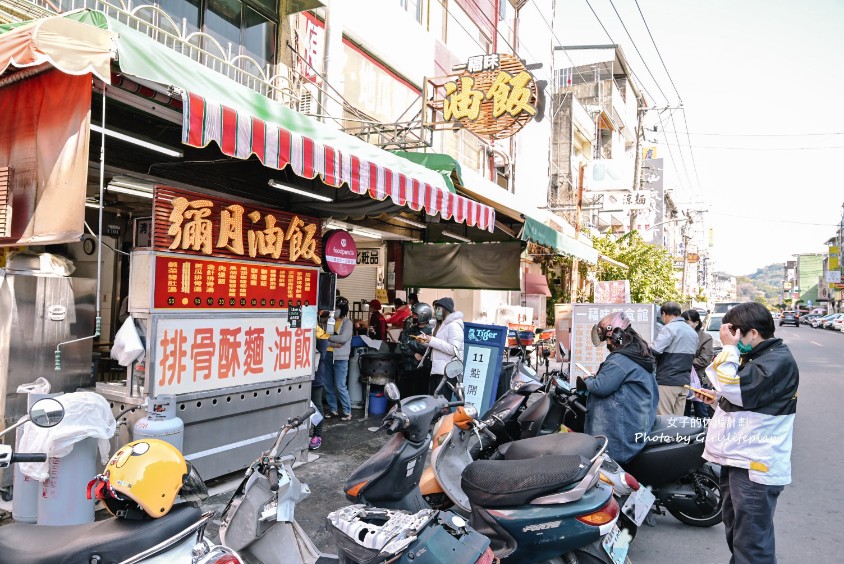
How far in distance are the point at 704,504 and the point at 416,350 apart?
4.60 metres

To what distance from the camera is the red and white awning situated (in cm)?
412

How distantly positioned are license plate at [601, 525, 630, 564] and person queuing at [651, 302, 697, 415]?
396cm

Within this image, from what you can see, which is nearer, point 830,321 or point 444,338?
point 444,338

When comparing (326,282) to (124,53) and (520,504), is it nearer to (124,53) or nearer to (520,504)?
(124,53)

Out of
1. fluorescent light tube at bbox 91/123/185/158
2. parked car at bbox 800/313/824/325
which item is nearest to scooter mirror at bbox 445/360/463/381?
fluorescent light tube at bbox 91/123/185/158

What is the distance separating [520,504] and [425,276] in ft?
28.8

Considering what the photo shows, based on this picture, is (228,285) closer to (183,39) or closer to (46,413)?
(46,413)

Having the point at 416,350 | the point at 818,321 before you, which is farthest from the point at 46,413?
the point at 818,321

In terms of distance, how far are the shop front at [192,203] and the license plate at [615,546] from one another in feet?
12.2

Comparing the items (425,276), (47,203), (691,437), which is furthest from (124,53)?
(425,276)

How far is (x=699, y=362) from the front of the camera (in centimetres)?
848

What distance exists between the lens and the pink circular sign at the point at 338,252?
295 inches

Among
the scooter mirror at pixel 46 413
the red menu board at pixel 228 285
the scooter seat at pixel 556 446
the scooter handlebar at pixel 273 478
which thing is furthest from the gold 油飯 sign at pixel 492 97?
the scooter mirror at pixel 46 413

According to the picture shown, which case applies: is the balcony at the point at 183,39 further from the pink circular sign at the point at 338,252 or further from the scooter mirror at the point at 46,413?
the scooter mirror at the point at 46,413
